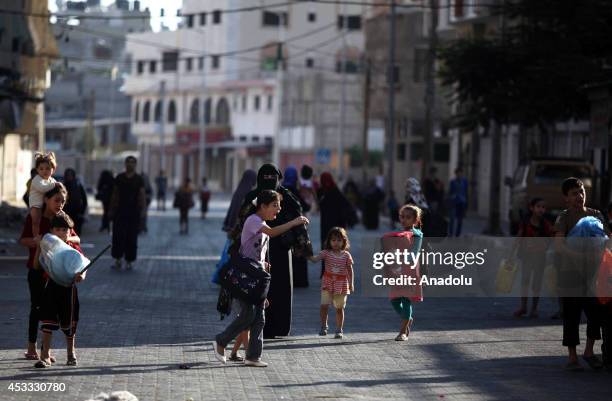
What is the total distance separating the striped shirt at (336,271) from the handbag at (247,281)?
8.79 feet

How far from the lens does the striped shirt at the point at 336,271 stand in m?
15.9

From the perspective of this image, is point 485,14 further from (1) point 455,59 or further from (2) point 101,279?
(2) point 101,279

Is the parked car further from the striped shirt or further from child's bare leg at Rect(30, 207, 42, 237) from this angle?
child's bare leg at Rect(30, 207, 42, 237)

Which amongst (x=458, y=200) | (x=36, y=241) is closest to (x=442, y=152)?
(x=458, y=200)

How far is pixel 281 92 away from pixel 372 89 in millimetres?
27371

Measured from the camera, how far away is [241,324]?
13188 millimetres

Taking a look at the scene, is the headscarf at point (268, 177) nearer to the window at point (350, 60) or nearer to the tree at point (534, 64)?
the tree at point (534, 64)

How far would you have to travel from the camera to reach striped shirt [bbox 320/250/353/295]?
1591 centimetres

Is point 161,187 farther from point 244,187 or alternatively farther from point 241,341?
point 241,341

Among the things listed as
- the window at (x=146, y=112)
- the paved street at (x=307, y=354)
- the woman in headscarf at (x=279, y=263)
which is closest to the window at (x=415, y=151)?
the window at (x=146, y=112)

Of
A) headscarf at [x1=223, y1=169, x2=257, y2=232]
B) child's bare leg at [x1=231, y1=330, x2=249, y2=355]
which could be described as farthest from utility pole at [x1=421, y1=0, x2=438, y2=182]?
child's bare leg at [x1=231, y1=330, x2=249, y2=355]

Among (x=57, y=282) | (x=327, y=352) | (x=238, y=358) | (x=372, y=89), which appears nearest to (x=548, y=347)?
(x=327, y=352)

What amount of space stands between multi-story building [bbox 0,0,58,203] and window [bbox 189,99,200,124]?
2155 inches

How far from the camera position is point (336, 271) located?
15.9m
